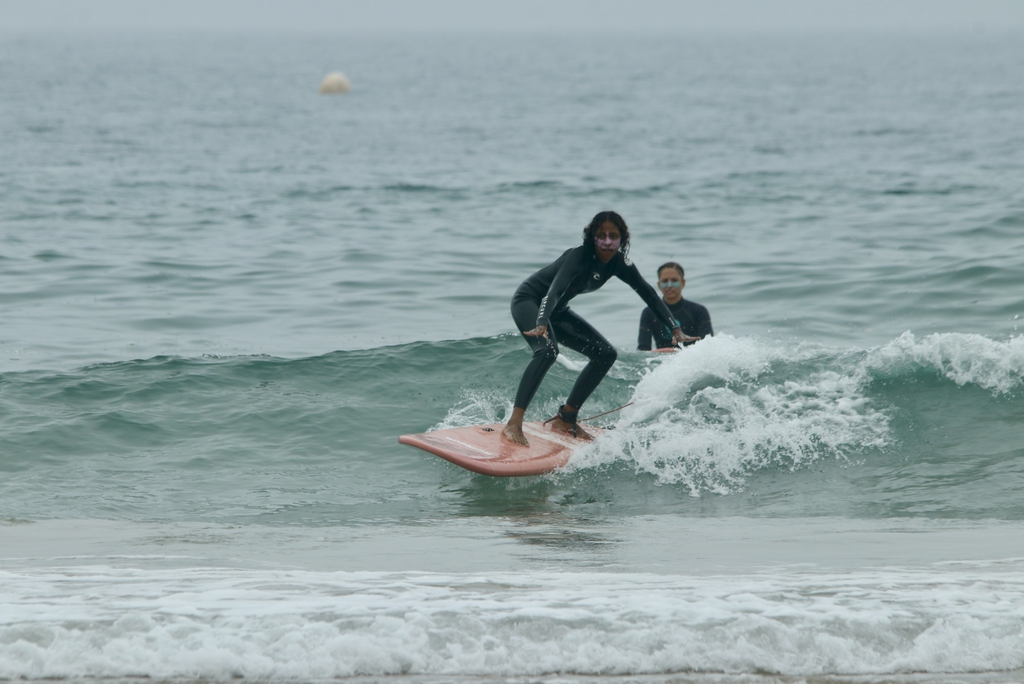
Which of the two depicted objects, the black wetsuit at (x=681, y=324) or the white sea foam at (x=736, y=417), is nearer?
the white sea foam at (x=736, y=417)

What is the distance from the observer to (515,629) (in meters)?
4.16

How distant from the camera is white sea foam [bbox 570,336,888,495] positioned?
7969mm

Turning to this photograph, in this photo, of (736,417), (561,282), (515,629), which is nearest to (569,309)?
(561,282)

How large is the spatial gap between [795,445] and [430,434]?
292 cm

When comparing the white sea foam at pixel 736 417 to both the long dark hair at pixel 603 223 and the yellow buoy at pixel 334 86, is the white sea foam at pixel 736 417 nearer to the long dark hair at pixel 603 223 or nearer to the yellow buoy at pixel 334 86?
the long dark hair at pixel 603 223

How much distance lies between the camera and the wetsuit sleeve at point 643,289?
7902 mm

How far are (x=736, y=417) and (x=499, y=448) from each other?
6.95 feet

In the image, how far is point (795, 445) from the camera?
8.20 meters

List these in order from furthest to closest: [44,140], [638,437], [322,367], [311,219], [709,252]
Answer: [44,140]
[311,219]
[709,252]
[322,367]
[638,437]

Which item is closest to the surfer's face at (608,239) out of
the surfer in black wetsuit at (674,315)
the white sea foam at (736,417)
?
the white sea foam at (736,417)

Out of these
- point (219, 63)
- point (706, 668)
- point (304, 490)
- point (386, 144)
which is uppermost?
point (219, 63)

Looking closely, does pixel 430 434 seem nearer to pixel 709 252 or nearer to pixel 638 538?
pixel 638 538

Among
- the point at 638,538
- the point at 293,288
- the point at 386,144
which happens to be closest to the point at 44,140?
the point at 386,144

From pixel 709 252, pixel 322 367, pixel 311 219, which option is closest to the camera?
pixel 322 367
